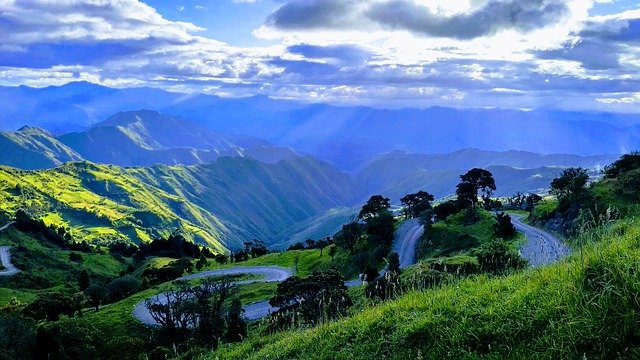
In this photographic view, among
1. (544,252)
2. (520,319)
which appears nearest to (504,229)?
(544,252)

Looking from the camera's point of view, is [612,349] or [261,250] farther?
[261,250]

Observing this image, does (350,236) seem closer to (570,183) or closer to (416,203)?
(570,183)

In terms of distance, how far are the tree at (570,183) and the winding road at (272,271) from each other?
35919mm

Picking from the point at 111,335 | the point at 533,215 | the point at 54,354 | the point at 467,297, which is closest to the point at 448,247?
the point at 533,215

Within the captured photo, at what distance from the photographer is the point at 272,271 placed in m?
132

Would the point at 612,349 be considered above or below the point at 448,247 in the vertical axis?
above

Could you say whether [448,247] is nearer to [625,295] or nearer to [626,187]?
[626,187]

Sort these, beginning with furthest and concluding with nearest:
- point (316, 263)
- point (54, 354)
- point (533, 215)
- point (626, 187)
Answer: point (316, 263) → point (533, 215) → point (626, 187) → point (54, 354)

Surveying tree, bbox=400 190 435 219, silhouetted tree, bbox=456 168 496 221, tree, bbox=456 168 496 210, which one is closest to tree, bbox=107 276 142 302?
silhouetted tree, bbox=456 168 496 221

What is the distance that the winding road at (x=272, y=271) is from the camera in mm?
88312

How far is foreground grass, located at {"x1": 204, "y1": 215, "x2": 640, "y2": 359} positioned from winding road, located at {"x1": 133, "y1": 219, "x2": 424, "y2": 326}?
72.4 metres

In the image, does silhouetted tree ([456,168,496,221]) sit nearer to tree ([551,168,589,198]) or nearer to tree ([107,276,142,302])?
tree ([551,168,589,198])

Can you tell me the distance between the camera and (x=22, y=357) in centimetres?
6475

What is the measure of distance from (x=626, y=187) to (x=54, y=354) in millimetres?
96895
